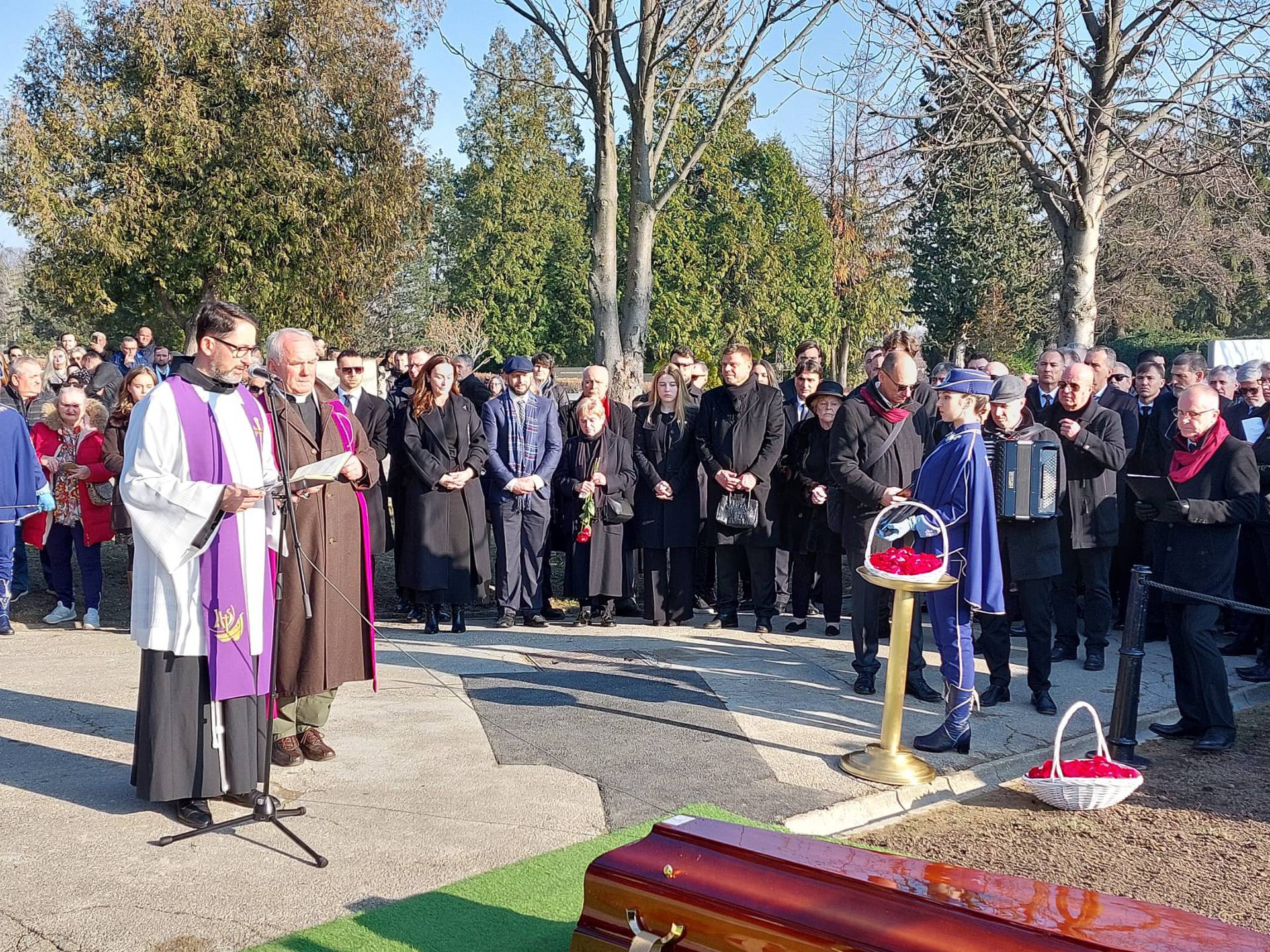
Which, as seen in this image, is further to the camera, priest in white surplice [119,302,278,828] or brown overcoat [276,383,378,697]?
brown overcoat [276,383,378,697]

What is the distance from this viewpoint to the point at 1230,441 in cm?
688

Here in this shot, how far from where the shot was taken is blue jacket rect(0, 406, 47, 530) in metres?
8.72

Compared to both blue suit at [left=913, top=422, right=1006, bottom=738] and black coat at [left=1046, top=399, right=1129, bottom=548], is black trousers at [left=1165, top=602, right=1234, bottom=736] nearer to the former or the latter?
blue suit at [left=913, top=422, right=1006, bottom=738]

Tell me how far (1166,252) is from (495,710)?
26.4 metres

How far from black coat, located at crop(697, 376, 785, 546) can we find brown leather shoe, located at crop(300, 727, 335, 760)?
13.2 ft

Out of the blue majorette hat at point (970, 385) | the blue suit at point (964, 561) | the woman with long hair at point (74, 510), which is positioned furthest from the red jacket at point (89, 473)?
the blue majorette hat at point (970, 385)

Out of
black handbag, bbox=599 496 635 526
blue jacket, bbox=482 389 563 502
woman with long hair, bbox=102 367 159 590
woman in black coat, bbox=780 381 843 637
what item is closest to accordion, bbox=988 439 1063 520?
woman in black coat, bbox=780 381 843 637

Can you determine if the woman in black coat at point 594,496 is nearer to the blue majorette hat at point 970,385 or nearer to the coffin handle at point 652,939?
the blue majorette hat at point 970,385

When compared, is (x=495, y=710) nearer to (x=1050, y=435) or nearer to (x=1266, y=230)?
(x=1050, y=435)

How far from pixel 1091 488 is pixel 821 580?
2.28 meters

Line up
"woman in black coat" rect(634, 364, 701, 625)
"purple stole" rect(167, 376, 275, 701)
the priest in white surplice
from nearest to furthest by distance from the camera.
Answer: the priest in white surplice → "purple stole" rect(167, 376, 275, 701) → "woman in black coat" rect(634, 364, 701, 625)

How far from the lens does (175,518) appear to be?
468 cm

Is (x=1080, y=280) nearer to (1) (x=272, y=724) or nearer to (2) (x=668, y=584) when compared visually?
(2) (x=668, y=584)

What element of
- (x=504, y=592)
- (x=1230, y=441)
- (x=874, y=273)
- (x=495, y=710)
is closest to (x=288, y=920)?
(x=495, y=710)
